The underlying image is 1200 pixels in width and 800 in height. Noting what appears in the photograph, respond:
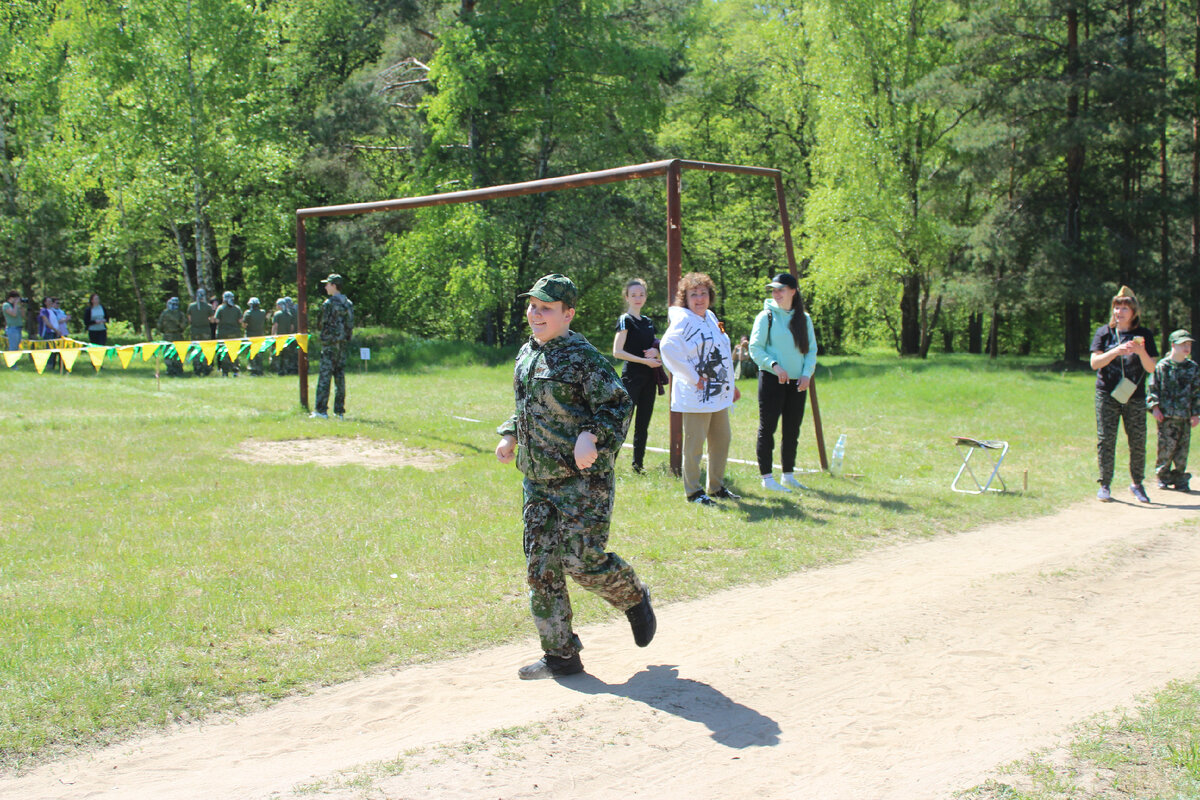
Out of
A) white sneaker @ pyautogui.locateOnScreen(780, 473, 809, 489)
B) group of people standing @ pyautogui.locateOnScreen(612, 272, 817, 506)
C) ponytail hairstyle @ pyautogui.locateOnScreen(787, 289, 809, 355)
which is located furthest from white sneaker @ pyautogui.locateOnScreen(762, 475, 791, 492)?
ponytail hairstyle @ pyautogui.locateOnScreen(787, 289, 809, 355)

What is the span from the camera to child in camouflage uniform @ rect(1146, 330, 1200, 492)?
1011 centimetres

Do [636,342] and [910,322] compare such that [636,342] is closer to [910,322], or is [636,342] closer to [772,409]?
[772,409]

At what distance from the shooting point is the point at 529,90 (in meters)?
28.5

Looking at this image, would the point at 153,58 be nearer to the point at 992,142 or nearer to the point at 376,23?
the point at 376,23

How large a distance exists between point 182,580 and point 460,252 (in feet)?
72.4

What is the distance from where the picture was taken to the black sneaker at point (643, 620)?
5.03 metres

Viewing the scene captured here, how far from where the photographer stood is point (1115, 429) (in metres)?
9.65

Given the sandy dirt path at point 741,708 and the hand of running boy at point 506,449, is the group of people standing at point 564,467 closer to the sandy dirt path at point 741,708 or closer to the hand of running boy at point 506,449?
the hand of running boy at point 506,449

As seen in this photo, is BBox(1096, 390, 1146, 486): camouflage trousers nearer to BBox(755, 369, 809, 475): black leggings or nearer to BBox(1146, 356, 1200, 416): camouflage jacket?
BBox(1146, 356, 1200, 416): camouflage jacket

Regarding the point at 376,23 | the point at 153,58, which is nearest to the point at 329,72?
the point at 376,23

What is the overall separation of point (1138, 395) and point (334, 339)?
995cm

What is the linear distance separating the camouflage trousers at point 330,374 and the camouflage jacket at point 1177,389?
10.3 m

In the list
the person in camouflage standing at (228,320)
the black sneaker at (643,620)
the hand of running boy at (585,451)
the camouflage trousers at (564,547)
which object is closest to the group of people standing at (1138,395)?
the black sneaker at (643,620)

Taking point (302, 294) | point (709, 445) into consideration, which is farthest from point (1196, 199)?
point (302, 294)
